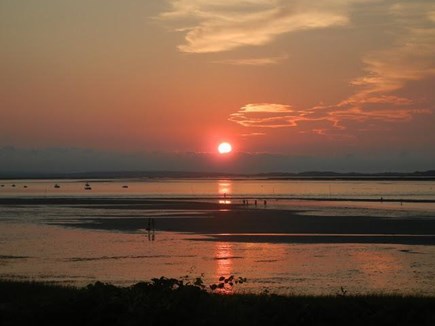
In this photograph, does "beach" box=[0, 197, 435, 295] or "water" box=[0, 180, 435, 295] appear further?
"beach" box=[0, 197, 435, 295]

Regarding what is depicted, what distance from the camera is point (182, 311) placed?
13906 mm

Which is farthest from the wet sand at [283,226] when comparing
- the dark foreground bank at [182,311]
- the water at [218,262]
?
the dark foreground bank at [182,311]

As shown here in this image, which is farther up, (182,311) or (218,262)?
(182,311)

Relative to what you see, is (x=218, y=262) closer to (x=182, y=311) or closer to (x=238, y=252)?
(x=238, y=252)

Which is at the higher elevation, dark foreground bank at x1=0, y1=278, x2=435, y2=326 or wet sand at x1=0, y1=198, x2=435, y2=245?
→ dark foreground bank at x1=0, y1=278, x2=435, y2=326

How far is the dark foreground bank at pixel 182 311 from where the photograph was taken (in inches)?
541

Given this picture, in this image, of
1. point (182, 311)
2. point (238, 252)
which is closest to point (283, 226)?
point (238, 252)

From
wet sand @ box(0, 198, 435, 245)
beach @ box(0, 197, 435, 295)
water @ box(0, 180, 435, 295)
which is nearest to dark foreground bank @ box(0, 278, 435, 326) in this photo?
beach @ box(0, 197, 435, 295)

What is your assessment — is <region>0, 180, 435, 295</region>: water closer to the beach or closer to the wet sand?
the beach

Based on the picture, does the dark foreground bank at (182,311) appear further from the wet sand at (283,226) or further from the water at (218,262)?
the wet sand at (283,226)

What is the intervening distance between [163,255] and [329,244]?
35.1 feet

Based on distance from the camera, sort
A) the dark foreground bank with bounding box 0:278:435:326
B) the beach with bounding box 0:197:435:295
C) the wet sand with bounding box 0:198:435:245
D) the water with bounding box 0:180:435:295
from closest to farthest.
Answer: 1. the dark foreground bank with bounding box 0:278:435:326
2. the water with bounding box 0:180:435:295
3. the beach with bounding box 0:197:435:295
4. the wet sand with bounding box 0:198:435:245

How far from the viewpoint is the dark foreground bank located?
13.8 metres

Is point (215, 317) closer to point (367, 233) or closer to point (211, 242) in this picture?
point (211, 242)
